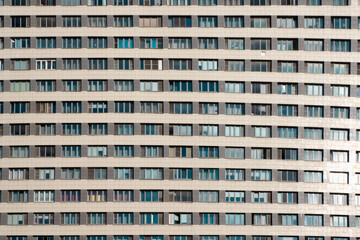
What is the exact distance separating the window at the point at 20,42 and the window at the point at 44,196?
61.3ft

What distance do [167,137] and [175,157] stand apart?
2700 mm

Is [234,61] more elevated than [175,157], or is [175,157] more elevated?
[234,61]

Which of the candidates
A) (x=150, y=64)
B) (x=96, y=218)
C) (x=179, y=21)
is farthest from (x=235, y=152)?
(x=96, y=218)

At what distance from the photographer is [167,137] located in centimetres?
7944

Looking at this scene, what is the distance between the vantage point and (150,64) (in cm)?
8062

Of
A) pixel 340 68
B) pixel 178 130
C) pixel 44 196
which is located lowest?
pixel 44 196

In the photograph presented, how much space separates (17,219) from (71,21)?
25892 mm

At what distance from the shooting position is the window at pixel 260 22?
81.6m

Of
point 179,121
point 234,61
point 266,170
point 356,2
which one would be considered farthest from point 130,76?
point 356,2

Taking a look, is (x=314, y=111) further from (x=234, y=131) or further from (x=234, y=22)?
(x=234, y=22)

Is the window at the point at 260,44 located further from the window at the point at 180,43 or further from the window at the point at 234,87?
the window at the point at 180,43

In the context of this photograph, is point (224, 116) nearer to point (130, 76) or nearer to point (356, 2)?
point (130, 76)

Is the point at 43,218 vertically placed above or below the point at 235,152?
below

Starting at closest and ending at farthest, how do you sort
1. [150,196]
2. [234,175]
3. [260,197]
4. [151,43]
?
1. [150,196]
2. [260,197]
3. [234,175]
4. [151,43]
